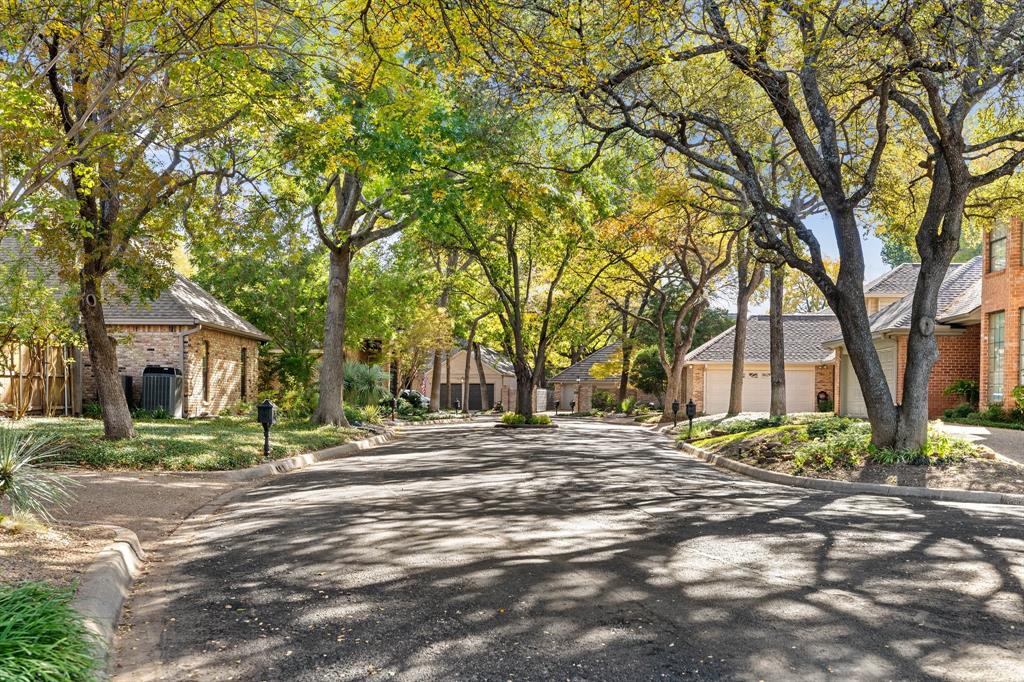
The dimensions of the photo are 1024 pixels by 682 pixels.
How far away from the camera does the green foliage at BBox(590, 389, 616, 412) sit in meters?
57.1

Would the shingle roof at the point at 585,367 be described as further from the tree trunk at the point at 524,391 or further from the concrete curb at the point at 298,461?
the concrete curb at the point at 298,461

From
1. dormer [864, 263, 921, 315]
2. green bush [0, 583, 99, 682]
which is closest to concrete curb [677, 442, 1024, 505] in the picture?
green bush [0, 583, 99, 682]

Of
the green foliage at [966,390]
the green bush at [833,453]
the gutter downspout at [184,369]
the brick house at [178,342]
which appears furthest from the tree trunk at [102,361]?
Answer: the green foliage at [966,390]

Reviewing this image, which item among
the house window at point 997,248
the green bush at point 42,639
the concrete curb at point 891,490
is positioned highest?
the house window at point 997,248

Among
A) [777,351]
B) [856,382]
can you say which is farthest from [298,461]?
[856,382]

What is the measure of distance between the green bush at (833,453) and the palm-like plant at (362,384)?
64.7 feet

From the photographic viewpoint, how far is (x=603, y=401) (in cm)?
5819

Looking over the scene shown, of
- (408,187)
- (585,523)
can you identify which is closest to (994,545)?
(585,523)

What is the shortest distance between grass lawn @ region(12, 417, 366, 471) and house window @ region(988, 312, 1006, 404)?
1744 cm

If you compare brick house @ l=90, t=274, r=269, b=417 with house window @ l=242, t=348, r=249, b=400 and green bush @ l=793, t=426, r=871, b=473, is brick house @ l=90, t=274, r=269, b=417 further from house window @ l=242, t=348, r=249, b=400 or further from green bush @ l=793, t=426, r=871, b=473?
green bush @ l=793, t=426, r=871, b=473

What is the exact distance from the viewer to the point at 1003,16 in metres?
11.3

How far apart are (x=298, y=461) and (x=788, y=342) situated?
→ 32.3 meters

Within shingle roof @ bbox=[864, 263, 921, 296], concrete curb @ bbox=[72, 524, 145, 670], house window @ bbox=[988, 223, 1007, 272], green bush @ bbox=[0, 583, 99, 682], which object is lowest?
concrete curb @ bbox=[72, 524, 145, 670]

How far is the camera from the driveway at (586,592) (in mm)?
4324
